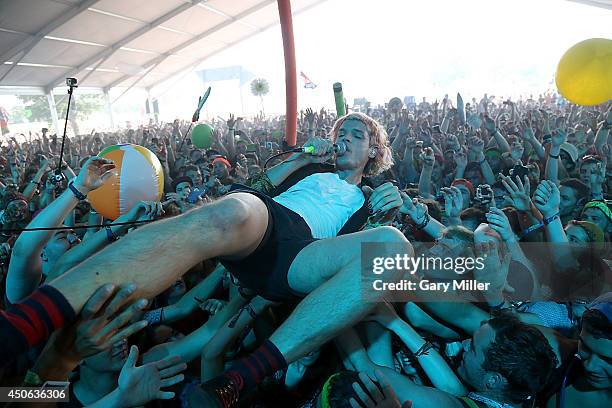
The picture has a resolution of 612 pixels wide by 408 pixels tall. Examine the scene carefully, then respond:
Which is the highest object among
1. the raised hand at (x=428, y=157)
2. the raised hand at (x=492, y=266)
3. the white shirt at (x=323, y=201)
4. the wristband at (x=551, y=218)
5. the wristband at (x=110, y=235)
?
the raised hand at (x=428, y=157)

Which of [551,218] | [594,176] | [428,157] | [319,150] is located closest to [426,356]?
[551,218]

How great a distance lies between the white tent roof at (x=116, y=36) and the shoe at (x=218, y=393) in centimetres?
1680

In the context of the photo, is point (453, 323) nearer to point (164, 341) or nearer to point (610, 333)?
point (610, 333)

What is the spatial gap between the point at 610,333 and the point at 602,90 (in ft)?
13.1

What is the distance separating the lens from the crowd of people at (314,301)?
1.34 metres

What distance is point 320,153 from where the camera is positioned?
2527mm

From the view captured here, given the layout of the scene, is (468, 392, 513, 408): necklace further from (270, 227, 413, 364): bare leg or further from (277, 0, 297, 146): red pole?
(277, 0, 297, 146): red pole

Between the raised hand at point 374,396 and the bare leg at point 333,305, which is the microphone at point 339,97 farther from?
the raised hand at point 374,396

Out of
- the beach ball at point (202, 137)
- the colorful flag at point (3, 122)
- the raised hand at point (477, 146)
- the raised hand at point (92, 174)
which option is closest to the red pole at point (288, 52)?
the raised hand at point (92, 174)

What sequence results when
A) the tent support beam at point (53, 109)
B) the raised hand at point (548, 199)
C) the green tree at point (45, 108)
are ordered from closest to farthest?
the raised hand at point (548, 199) < the tent support beam at point (53, 109) < the green tree at point (45, 108)

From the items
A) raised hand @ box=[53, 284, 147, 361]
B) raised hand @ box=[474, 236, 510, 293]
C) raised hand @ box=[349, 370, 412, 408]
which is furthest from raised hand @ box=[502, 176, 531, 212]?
raised hand @ box=[53, 284, 147, 361]

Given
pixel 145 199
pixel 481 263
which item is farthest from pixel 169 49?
pixel 481 263

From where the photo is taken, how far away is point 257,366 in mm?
1433

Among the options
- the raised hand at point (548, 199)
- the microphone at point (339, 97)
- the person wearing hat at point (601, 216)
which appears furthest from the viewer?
the microphone at point (339, 97)
